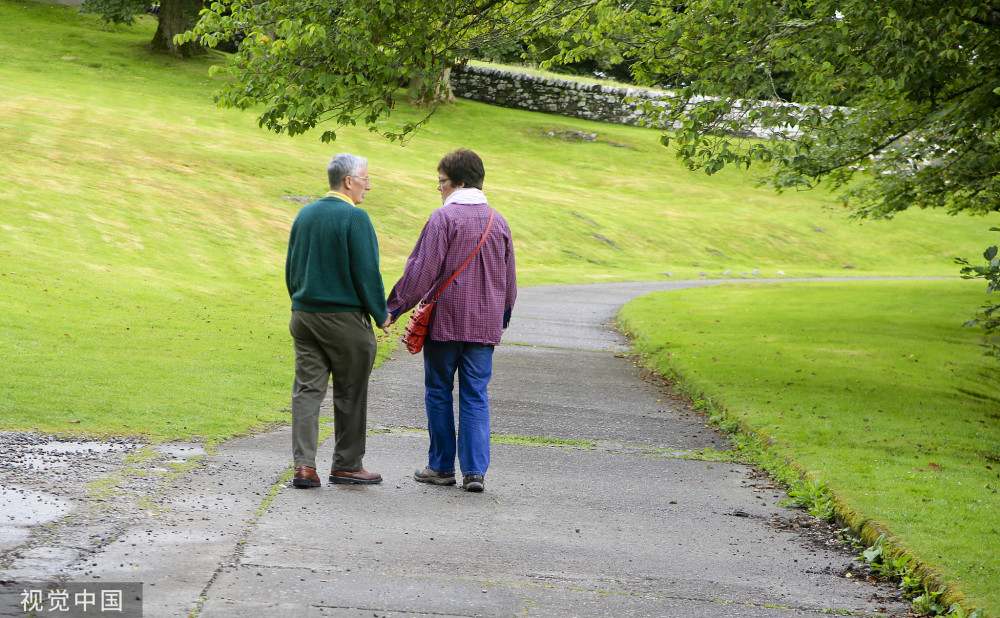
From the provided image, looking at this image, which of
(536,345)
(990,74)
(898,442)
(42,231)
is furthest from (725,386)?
(42,231)

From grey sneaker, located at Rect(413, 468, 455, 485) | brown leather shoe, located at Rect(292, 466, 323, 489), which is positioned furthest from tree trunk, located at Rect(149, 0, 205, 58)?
brown leather shoe, located at Rect(292, 466, 323, 489)

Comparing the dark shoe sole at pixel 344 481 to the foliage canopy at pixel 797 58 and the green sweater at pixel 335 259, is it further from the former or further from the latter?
the foliage canopy at pixel 797 58

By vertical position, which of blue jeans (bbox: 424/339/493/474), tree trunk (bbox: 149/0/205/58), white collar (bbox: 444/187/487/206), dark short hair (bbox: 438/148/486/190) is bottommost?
blue jeans (bbox: 424/339/493/474)

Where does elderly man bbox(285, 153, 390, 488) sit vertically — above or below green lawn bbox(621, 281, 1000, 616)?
above

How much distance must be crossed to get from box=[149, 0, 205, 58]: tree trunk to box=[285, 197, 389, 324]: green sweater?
44.7 meters

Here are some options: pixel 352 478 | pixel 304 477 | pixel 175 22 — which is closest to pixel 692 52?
pixel 352 478

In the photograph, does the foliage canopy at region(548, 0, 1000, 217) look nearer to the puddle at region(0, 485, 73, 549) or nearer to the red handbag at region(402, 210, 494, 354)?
the red handbag at region(402, 210, 494, 354)

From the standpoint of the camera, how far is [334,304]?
5648 mm

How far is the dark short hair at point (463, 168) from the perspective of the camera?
5914 mm

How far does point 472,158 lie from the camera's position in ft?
19.4

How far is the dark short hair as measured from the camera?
5914 millimetres

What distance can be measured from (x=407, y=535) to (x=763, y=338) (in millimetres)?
11423

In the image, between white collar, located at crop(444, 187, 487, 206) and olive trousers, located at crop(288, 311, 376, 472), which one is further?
white collar, located at crop(444, 187, 487, 206)

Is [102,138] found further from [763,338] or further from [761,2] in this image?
[761,2]
